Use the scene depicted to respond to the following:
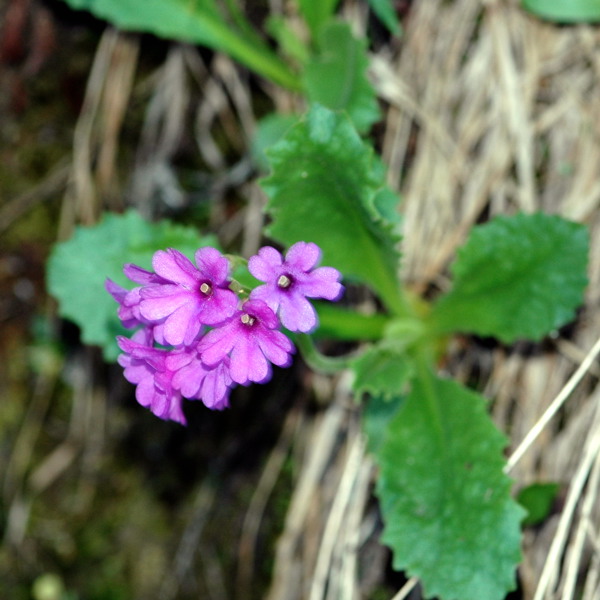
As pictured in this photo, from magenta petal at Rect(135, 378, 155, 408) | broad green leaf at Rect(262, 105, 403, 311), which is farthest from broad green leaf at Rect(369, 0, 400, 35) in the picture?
magenta petal at Rect(135, 378, 155, 408)

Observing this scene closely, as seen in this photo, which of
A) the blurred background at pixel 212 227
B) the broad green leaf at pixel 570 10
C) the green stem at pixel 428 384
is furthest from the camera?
the blurred background at pixel 212 227

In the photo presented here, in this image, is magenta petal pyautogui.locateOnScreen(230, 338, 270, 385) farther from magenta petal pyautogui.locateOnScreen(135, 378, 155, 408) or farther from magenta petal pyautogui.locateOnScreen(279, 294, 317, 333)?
magenta petal pyautogui.locateOnScreen(135, 378, 155, 408)

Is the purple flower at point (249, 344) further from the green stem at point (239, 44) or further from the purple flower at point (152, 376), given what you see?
the green stem at point (239, 44)

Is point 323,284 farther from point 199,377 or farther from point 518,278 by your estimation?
point 518,278

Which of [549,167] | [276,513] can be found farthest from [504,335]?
[276,513]

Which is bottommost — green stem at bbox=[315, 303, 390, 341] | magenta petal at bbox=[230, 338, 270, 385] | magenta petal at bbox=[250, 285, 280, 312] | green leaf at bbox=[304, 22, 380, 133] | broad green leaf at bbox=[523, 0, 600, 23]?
magenta petal at bbox=[230, 338, 270, 385]

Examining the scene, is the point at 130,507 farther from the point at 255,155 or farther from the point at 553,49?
the point at 553,49

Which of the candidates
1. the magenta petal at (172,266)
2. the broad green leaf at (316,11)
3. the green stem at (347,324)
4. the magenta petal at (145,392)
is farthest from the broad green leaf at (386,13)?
the magenta petal at (145,392)

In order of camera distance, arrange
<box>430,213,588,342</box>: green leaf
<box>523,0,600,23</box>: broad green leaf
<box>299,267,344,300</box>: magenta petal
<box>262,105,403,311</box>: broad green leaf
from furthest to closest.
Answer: <box>523,0,600,23</box>: broad green leaf
<box>430,213,588,342</box>: green leaf
<box>262,105,403,311</box>: broad green leaf
<box>299,267,344,300</box>: magenta petal
